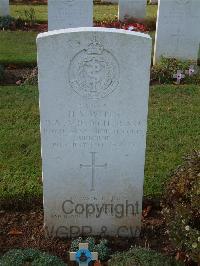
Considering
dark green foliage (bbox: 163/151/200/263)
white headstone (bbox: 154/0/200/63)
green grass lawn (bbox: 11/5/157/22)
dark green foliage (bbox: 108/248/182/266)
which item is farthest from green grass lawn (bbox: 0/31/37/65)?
dark green foliage (bbox: 108/248/182/266)

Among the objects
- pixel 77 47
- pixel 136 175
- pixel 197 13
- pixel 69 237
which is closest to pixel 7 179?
pixel 69 237

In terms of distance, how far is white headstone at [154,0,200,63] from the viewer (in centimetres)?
920

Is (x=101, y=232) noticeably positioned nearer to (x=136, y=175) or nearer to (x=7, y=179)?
(x=136, y=175)

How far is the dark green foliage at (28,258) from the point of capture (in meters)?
3.70

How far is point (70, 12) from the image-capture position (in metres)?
9.59

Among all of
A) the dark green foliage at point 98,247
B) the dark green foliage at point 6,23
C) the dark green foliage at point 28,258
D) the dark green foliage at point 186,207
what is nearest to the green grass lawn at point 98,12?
the dark green foliage at point 6,23

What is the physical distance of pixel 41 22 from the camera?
13844 mm

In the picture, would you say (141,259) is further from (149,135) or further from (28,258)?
(149,135)

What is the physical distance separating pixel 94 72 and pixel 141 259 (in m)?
1.53

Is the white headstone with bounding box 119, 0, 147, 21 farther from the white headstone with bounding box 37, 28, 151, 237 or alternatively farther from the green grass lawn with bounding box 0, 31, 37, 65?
the white headstone with bounding box 37, 28, 151, 237

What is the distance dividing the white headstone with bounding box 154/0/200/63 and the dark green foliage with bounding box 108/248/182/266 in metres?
6.46

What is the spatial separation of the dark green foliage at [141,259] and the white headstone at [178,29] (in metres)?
6.46

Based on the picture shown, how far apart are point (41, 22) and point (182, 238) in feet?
36.8

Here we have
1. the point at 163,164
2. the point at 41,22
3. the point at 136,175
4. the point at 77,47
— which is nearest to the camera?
the point at 77,47
